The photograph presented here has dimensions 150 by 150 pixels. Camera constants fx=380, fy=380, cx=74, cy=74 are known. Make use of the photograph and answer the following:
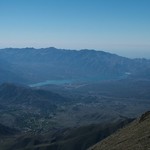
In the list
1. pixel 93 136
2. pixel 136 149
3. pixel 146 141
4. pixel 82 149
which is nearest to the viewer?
pixel 136 149

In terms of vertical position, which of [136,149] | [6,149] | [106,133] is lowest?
[6,149]

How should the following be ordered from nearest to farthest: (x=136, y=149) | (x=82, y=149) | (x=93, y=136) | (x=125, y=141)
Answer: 1. (x=136, y=149)
2. (x=125, y=141)
3. (x=82, y=149)
4. (x=93, y=136)

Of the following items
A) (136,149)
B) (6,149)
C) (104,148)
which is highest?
(136,149)

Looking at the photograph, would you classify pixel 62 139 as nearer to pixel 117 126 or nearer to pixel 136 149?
pixel 117 126

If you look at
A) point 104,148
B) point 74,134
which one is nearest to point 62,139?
point 74,134

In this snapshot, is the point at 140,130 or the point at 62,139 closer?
the point at 140,130

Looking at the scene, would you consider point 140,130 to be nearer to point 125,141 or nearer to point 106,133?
point 125,141

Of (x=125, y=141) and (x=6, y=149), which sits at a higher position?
(x=125, y=141)

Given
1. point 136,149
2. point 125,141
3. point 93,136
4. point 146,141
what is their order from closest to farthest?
point 136,149
point 146,141
point 125,141
point 93,136

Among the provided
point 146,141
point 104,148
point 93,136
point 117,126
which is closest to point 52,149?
point 93,136
